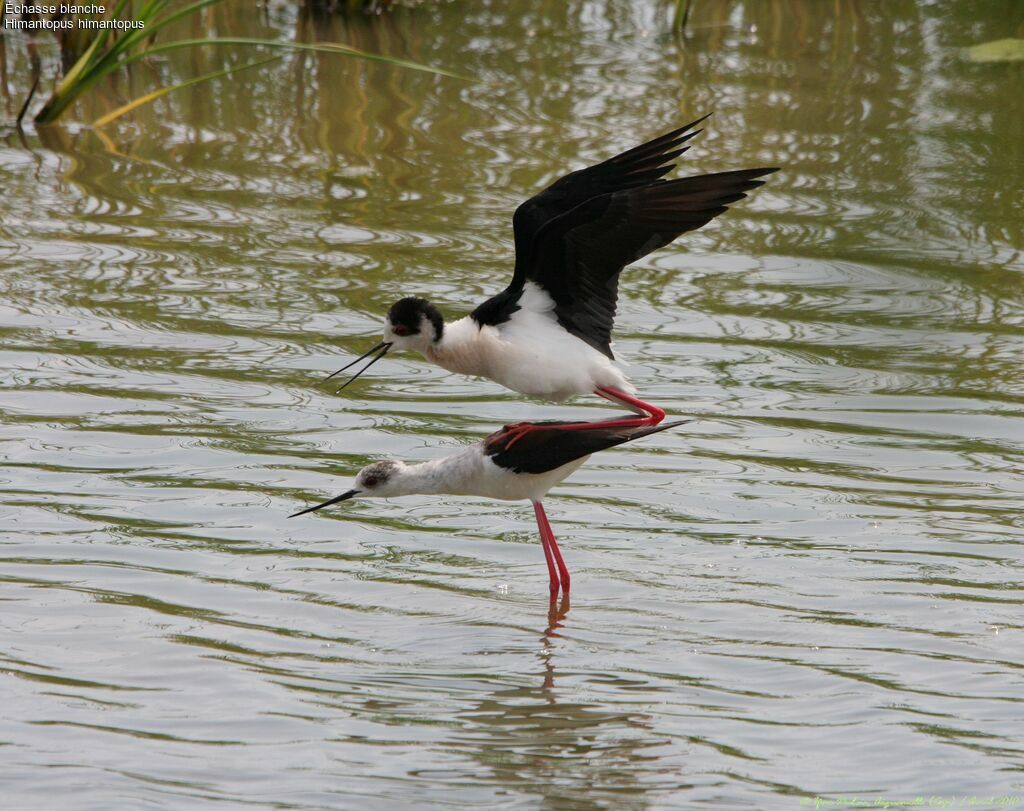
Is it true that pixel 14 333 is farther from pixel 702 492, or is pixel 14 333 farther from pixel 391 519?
pixel 702 492

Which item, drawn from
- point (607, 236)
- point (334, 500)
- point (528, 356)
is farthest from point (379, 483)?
point (607, 236)

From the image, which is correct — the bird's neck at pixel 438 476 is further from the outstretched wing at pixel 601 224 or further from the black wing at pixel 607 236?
the black wing at pixel 607 236

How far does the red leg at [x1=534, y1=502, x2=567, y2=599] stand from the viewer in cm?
520

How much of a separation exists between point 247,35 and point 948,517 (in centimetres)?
789

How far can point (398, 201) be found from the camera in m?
8.88

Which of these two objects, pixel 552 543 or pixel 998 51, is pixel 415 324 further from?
pixel 998 51

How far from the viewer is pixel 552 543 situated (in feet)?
17.4

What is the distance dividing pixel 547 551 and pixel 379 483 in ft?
1.99

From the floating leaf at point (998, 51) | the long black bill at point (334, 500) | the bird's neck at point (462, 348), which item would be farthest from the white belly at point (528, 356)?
the floating leaf at point (998, 51)

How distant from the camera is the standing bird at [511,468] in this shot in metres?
5.35

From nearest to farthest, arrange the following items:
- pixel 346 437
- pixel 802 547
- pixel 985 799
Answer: pixel 985 799
pixel 802 547
pixel 346 437

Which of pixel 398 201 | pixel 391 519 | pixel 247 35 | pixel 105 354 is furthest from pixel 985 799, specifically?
pixel 247 35

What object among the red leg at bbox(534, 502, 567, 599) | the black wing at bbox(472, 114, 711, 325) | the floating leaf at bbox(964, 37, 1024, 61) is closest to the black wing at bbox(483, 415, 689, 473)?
the red leg at bbox(534, 502, 567, 599)

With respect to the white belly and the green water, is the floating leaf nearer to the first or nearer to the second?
the green water
